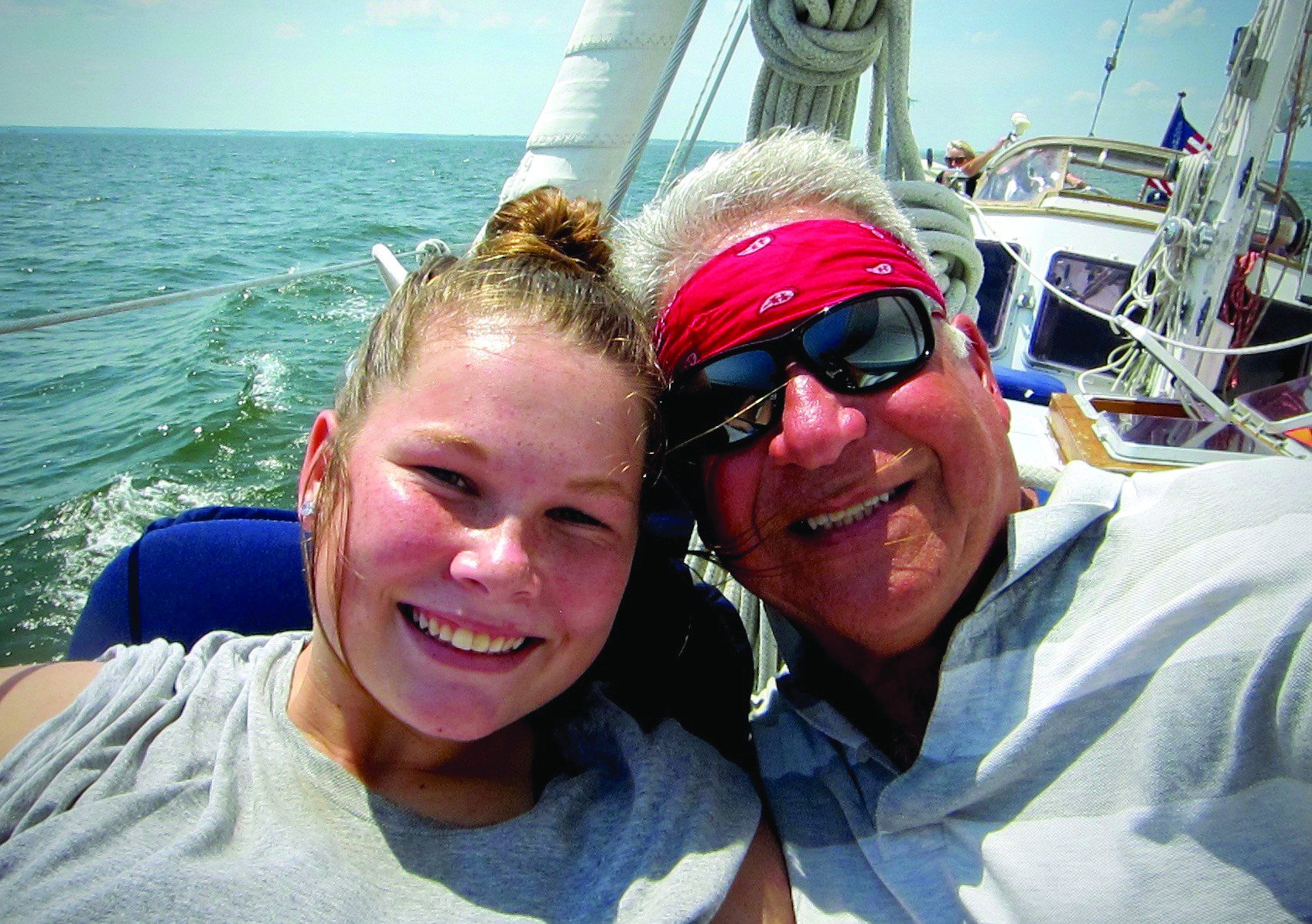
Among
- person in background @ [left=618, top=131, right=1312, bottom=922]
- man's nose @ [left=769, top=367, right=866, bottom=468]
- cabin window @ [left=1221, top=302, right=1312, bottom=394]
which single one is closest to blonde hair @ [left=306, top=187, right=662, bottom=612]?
person in background @ [left=618, top=131, right=1312, bottom=922]

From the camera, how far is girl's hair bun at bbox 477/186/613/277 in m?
1.50

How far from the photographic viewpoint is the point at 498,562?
1.14m

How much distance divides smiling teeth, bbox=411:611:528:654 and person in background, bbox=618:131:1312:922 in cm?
46

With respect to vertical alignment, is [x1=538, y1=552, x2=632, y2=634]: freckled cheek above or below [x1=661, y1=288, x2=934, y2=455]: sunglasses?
below

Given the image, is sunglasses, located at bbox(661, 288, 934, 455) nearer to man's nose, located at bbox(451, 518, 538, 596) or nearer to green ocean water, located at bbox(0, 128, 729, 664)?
man's nose, located at bbox(451, 518, 538, 596)

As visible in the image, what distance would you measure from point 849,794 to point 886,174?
2.08 metres

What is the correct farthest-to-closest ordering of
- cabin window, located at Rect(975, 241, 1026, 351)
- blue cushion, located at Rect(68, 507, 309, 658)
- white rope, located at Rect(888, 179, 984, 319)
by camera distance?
cabin window, located at Rect(975, 241, 1026, 351) < white rope, located at Rect(888, 179, 984, 319) < blue cushion, located at Rect(68, 507, 309, 658)

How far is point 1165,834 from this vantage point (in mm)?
1048

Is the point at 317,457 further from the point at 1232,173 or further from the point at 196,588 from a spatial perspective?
the point at 1232,173

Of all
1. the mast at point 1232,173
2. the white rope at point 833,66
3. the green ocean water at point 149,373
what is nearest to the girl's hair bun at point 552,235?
the green ocean water at point 149,373

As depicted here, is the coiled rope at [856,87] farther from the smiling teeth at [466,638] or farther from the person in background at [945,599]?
the smiling teeth at [466,638]

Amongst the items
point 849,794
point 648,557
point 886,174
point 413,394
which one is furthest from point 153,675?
point 886,174

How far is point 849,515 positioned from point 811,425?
6.9 inches

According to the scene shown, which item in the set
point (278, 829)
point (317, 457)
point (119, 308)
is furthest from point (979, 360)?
point (119, 308)
